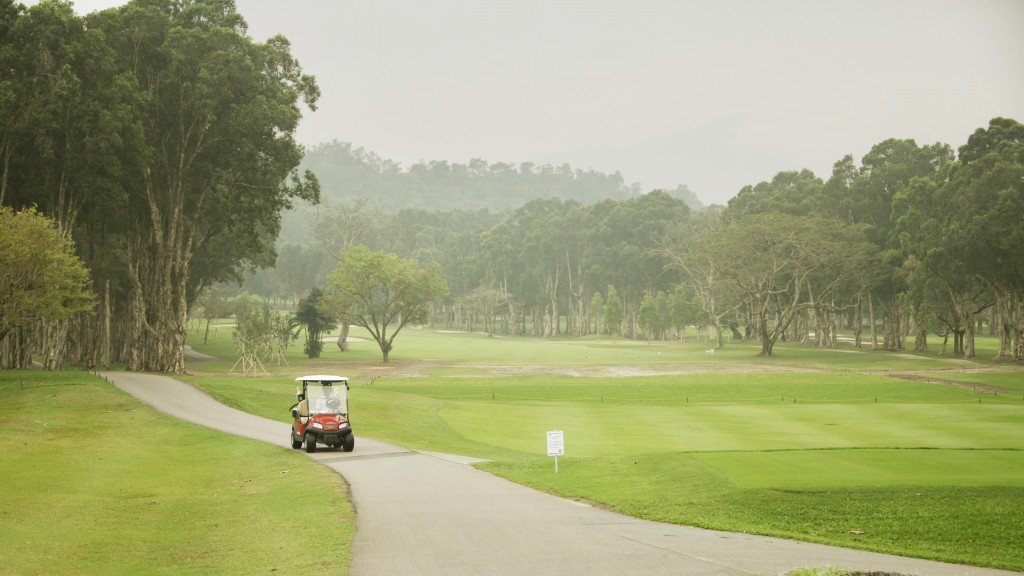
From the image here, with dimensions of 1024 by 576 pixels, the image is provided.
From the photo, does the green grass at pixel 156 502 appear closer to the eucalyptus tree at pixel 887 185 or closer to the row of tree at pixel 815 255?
the row of tree at pixel 815 255

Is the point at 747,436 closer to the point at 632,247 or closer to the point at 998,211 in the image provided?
the point at 998,211

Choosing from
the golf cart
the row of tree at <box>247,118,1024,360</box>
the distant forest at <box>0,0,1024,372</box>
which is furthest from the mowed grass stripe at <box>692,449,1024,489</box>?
the row of tree at <box>247,118,1024,360</box>

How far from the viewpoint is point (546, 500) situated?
16938 mm

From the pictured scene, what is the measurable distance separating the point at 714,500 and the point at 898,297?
235ft

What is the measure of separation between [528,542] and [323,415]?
42.7 feet

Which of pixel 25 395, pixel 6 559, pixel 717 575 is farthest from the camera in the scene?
pixel 25 395

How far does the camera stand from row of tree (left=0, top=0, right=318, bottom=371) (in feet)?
141

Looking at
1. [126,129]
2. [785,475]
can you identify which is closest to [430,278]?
[126,129]

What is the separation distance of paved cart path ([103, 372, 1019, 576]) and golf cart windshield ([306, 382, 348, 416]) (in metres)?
5.02

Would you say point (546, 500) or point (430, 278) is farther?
point (430, 278)

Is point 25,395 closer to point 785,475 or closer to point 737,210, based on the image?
point 785,475

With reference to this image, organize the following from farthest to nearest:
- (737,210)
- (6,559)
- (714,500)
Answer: (737,210)
(714,500)
(6,559)

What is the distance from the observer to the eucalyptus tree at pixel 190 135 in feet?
157

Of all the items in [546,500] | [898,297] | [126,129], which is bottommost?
[546,500]
